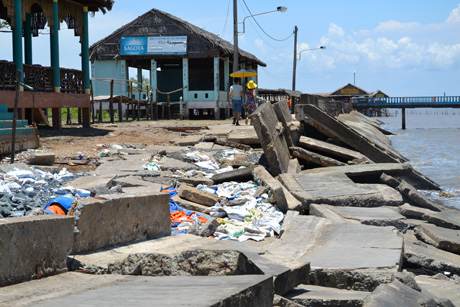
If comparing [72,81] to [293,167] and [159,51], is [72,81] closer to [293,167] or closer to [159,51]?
[293,167]

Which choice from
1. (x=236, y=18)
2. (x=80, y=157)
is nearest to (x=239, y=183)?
(x=80, y=157)

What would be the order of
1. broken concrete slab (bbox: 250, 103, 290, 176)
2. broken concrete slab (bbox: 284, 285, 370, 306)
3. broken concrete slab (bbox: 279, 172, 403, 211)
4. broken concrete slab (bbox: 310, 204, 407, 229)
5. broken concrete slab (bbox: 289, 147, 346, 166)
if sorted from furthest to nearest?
broken concrete slab (bbox: 289, 147, 346, 166) < broken concrete slab (bbox: 250, 103, 290, 176) < broken concrete slab (bbox: 279, 172, 403, 211) < broken concrete slab (bbox: 310, 204, 407, 229) < broken concrete slab (bbox: 284, 285, 370, 306)

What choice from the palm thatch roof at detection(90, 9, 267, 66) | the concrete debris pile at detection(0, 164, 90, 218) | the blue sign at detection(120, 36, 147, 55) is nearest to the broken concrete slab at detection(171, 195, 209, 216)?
the concrete debris pile at detection(0, 164, 90, 218)

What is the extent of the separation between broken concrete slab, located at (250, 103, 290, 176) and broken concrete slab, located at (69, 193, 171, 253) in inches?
161

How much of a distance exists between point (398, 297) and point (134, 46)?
97.5 ft

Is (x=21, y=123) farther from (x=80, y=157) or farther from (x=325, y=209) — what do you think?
(x=325, y=209)

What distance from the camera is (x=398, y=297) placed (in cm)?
356

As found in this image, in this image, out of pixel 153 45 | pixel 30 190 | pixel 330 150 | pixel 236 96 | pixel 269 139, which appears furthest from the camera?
pixel 153 45

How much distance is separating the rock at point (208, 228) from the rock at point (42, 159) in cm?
447

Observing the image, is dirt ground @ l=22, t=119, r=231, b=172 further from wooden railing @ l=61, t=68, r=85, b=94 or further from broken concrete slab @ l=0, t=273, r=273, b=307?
broken concrete slab @ l=0, t=273, r=273, b=307

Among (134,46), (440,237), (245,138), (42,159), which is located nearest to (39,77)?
(245,138)

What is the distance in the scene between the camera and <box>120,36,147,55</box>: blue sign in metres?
31.5

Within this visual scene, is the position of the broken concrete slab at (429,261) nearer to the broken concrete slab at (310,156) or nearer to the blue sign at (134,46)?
the broken concrete slab at (310,156)

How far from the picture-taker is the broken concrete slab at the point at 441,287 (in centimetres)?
436
